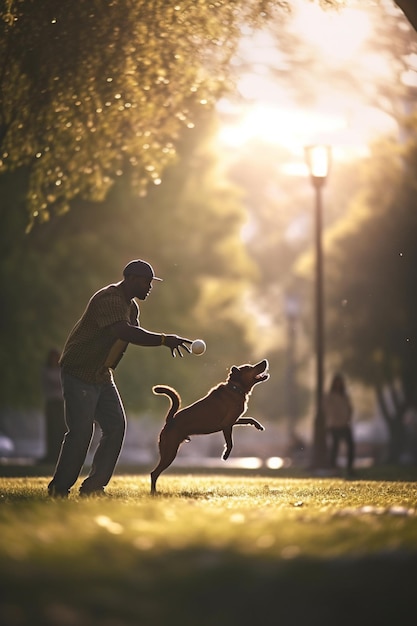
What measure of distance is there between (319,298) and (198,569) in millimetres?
19902

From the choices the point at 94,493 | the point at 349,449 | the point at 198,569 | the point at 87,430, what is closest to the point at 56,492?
the point at 94,493

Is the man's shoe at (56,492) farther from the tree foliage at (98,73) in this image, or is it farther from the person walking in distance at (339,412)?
the person walking in distance at (339,412)

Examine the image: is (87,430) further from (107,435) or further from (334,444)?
(334,444)

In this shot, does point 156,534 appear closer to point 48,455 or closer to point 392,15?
point 392,15

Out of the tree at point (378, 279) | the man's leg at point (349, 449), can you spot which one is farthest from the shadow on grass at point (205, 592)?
the tree at point (378, 279)

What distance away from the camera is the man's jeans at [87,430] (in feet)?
35.9

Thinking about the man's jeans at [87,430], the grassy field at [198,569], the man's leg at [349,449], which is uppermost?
the grassy field at [198,569]

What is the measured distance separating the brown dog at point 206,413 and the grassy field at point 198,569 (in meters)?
3.87

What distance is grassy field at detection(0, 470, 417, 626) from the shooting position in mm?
5094

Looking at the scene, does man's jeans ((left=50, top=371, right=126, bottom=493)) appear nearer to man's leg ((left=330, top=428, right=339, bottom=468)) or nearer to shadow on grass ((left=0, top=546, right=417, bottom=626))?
shadow on grass ((left=0, top=546, right=417, bottom=626))

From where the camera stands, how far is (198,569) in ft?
18.4

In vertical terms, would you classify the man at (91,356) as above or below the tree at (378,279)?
above

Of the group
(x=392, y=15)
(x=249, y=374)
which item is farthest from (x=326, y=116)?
(x=249, y=374)

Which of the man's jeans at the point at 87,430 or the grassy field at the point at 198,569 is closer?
the grassy field at the point at 198,569
